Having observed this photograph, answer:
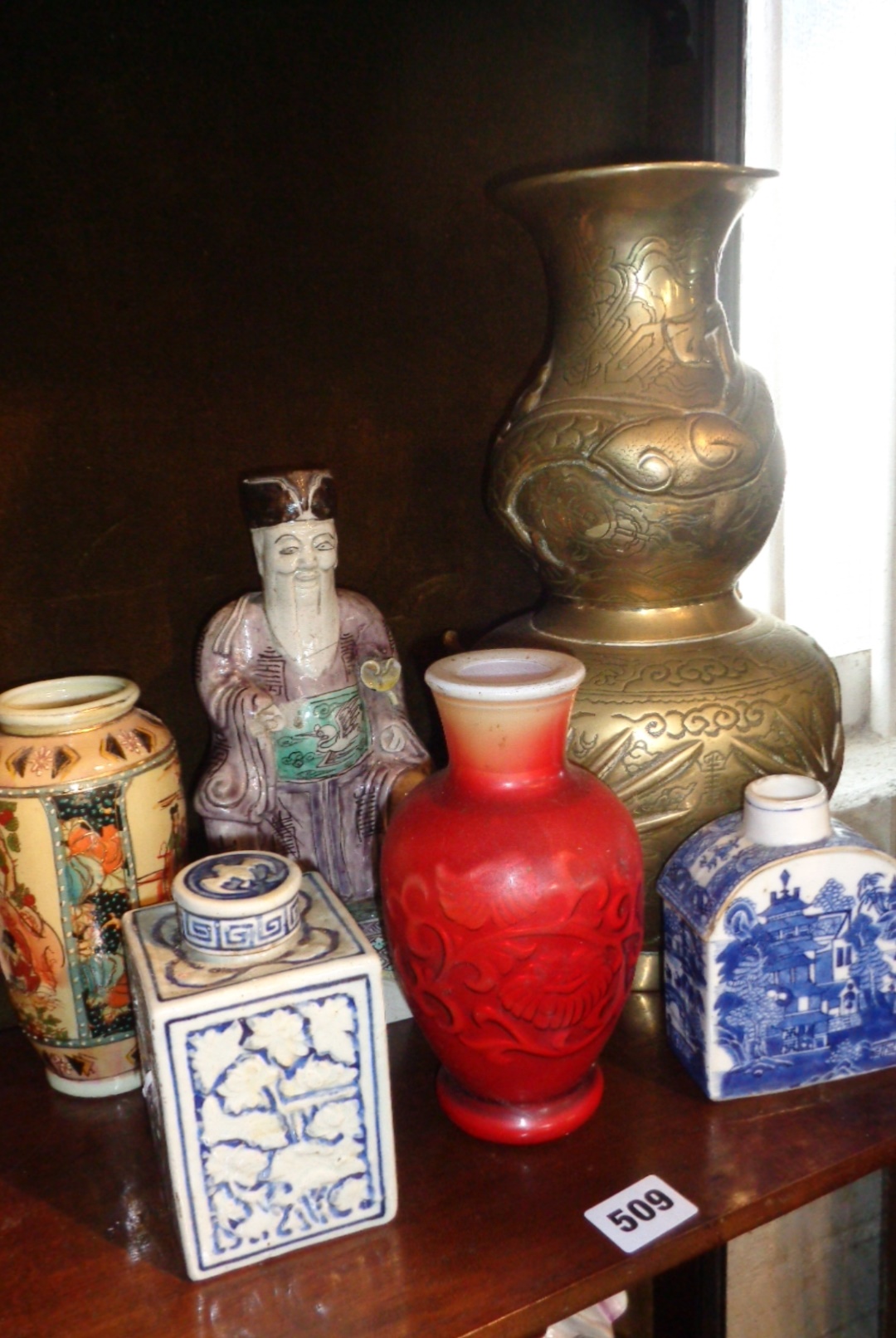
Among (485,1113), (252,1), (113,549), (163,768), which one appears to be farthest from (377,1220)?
(252,1)

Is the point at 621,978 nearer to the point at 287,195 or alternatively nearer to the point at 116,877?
the point at 116,877

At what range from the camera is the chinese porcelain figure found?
88cm

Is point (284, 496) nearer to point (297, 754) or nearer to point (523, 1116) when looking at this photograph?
point (297, 754)

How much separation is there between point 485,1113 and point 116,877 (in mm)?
305

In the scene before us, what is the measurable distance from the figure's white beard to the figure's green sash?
0.03 m

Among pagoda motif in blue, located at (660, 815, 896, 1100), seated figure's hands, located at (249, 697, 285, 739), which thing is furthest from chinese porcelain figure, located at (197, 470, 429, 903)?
pagoda motif in blue, located at (660, 815, 896, 1100)

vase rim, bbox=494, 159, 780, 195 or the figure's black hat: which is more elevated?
vase rim, bbox=494, 159, 780, 195

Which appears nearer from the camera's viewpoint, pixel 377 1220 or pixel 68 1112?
pixel 377 1220

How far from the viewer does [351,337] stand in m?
1.05

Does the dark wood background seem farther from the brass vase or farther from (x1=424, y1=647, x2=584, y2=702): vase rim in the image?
(x1=424, y1=647, x2=584, y2=702): vase rim

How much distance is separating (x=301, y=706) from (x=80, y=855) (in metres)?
0.20

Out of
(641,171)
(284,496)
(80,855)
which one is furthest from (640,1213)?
(641,171)

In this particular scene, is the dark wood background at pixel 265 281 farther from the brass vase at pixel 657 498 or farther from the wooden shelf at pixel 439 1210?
the wooden shelf at pixel 439 1210

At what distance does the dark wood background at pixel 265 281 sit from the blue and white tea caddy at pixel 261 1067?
1.21 feet
